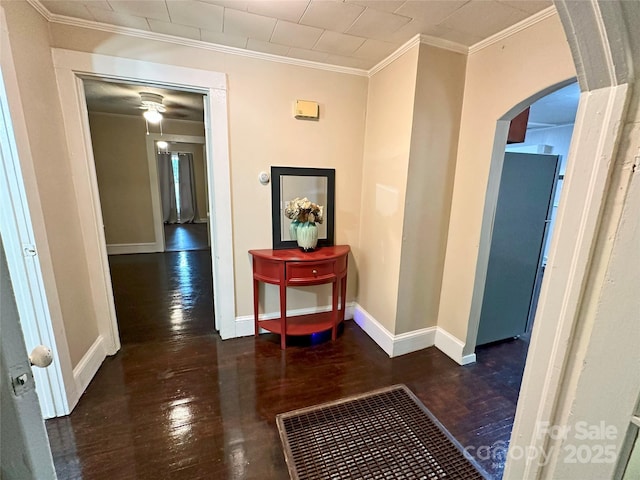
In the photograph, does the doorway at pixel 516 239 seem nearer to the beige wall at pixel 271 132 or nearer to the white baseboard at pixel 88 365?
the beige wall at pixel 271 132

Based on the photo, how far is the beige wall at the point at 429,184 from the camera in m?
2.08

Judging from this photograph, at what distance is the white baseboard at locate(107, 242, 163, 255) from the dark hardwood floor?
101 inches

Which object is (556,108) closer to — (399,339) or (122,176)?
(399,339)

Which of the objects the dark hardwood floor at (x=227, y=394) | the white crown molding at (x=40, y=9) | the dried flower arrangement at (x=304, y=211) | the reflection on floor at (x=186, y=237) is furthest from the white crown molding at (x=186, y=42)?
the reflection on floor at (x=186, y=237)

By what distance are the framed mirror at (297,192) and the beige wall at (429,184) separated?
30.1 inches

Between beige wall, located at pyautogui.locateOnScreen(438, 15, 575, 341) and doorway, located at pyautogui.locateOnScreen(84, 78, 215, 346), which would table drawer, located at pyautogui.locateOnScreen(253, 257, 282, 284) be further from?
beige wall, located at pyautogui.locateOnScreen(438, 15, 575, 341)

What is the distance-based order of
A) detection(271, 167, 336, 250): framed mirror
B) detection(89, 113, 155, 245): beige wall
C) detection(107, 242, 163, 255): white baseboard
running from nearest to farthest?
detection(271, 167, 336, 250): framed mirror, detection(89, 113, 155, 245): beige wall, detection(107, 242, 163, 255): white baseboard

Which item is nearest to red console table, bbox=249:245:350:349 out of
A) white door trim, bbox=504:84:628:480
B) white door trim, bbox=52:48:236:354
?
white door trim, bbox=52:48:236:354

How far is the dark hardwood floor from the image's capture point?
4.95 feet

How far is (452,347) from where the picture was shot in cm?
239

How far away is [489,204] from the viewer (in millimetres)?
2111

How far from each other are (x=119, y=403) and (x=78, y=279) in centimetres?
89

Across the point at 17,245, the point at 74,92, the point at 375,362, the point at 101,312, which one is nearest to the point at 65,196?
the point at 17,245

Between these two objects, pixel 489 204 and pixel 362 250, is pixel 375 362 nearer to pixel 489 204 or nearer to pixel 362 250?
pixel 362 250
